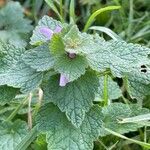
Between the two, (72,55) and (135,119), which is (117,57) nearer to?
(72,55)

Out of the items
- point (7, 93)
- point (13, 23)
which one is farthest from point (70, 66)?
point (13, 23)

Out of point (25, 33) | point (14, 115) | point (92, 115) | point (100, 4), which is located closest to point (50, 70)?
point (92, 115)

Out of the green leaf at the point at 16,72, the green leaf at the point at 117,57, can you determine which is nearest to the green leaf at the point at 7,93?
the green leaf at the point at 16,72

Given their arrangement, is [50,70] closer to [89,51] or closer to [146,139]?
[89,51]

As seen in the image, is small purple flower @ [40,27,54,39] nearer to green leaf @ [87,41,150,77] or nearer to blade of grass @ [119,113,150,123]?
green leaf @ [87,41,150,77]

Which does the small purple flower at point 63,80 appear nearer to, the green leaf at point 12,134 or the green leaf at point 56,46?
the green leaf at point 56,46
